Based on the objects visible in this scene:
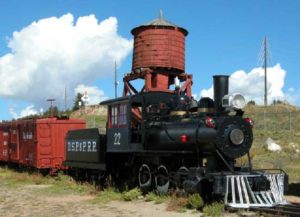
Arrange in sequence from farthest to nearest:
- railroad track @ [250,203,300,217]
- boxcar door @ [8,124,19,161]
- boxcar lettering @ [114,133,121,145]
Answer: boxcar door @ [8,124,19,161] < boxcar lettering @ [114,133,121,145] < railroad track @ [250,203,300,217]

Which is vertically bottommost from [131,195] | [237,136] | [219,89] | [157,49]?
[131,195]

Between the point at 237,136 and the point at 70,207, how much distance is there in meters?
4.70

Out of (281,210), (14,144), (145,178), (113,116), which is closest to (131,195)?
(145,178)

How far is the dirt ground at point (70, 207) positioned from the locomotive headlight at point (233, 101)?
2713 mm

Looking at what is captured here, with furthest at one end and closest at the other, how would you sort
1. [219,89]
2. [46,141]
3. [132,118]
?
1. [46,141]
2. [132,118]
3. [219,89]

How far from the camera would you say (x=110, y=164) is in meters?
13.3

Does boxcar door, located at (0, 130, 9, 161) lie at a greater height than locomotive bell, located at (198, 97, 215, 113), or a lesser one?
lesser

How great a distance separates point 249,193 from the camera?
8625 mm

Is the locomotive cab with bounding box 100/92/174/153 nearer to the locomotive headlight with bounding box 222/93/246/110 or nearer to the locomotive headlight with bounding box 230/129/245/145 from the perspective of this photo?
the locomotive headlight with bounding box 222/93/246/110

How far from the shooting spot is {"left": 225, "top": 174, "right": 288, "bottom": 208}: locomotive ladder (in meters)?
8.38

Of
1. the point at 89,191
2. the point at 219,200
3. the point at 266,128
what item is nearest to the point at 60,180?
the point at 89,191

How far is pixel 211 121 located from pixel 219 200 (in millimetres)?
1903

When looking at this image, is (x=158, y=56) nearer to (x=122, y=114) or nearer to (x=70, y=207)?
(x=122, y=114)

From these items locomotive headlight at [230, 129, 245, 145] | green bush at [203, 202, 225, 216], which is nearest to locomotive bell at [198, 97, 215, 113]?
locomotive headlight at [230, 129, 245, 145]
